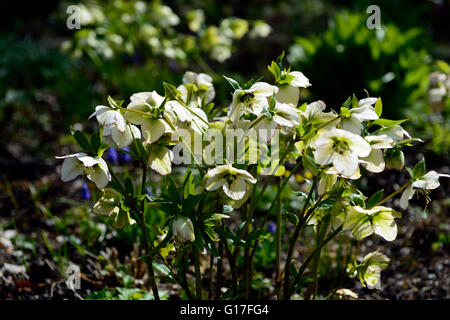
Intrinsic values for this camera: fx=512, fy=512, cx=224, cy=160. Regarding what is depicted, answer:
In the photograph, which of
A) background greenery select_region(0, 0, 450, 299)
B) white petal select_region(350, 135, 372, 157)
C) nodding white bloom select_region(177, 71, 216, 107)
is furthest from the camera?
background greenery select_region(0, 0, 450, 299)

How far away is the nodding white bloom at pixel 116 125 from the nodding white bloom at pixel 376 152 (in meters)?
0.56

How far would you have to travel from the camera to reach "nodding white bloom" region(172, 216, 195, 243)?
1.17 m

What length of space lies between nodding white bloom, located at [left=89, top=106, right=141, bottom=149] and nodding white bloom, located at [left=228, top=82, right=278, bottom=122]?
250 millimetres

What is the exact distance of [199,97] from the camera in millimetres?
1515

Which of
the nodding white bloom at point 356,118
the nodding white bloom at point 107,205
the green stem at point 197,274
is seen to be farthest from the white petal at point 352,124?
the nodding white bloom at point 107,205

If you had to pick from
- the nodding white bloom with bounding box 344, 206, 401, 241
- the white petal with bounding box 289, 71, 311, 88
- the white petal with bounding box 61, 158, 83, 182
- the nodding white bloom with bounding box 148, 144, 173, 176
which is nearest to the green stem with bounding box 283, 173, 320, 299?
the nodding white bloom with bounding box 344, 206, 401, 241

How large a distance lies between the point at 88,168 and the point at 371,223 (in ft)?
2.27

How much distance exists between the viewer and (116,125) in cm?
122

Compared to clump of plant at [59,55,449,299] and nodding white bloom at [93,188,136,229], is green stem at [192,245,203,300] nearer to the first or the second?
clump of plant at [59,55,449,299]

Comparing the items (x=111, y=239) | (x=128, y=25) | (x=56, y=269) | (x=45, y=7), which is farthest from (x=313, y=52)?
(x=45, y=7)

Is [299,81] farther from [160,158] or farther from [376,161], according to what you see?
[160,158]

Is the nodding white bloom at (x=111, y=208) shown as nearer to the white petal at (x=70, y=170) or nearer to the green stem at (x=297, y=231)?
the white petal at (x=70, y=170)

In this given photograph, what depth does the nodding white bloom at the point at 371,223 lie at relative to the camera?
4.06ft
